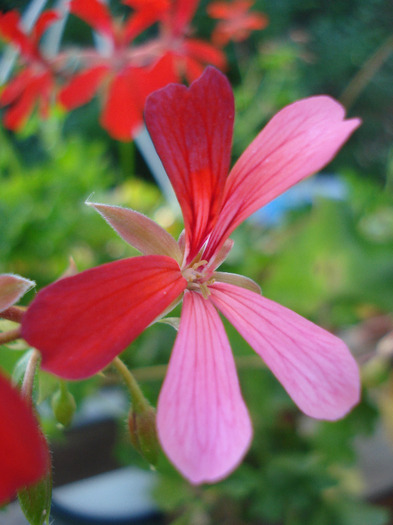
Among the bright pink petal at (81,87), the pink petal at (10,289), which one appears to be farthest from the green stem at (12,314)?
the bright pink petal at (81,87)

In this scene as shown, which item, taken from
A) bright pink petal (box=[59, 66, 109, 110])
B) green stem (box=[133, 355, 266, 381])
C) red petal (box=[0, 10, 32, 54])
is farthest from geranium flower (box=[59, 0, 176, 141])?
green stem (box=[133, 355, 266, 381])

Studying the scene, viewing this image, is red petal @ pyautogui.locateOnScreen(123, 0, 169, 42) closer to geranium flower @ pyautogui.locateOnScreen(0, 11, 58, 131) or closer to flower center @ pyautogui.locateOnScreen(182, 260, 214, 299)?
geranium flower @ pyautogui.locateOnScreen(0, 11, 58, 131)

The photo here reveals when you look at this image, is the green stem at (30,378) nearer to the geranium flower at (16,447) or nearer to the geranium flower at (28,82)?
the geranium flower at (16,447)

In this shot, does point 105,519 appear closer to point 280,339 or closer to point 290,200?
point 280,339

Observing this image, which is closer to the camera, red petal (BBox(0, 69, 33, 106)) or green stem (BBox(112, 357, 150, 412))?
green stem (BBox(112, 357, 150, 412))

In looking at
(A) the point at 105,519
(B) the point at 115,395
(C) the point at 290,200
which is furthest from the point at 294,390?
(C) the point at 290,200

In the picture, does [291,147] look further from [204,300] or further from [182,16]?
[182,16]
